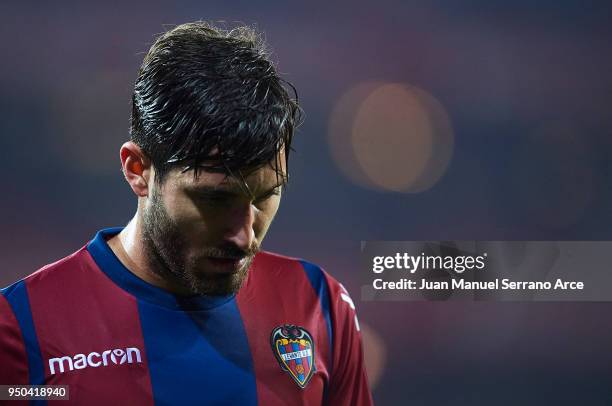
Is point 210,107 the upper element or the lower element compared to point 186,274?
upper

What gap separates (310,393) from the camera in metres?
1.36

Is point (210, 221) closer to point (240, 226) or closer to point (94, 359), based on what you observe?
point (240, 226)

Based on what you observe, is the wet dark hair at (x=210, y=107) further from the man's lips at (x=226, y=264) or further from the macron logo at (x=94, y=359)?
the macron logo at (x=94, y=359)

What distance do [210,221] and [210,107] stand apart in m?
0.18

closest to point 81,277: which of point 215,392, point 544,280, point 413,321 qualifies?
point 215,392

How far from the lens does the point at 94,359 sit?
1256 mm

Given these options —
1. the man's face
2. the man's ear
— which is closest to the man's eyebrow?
the man's face

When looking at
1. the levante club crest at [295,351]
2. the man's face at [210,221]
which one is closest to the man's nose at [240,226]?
the man's face at [210,221]

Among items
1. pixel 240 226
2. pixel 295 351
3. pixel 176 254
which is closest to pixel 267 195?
pixel 240 226

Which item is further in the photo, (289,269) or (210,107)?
(289,269)

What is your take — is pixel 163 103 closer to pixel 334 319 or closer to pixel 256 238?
pixel 256 238

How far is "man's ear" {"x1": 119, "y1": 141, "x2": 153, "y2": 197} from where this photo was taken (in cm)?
125

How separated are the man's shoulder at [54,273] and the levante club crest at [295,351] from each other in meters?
0.37

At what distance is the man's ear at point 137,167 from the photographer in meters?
1.25
